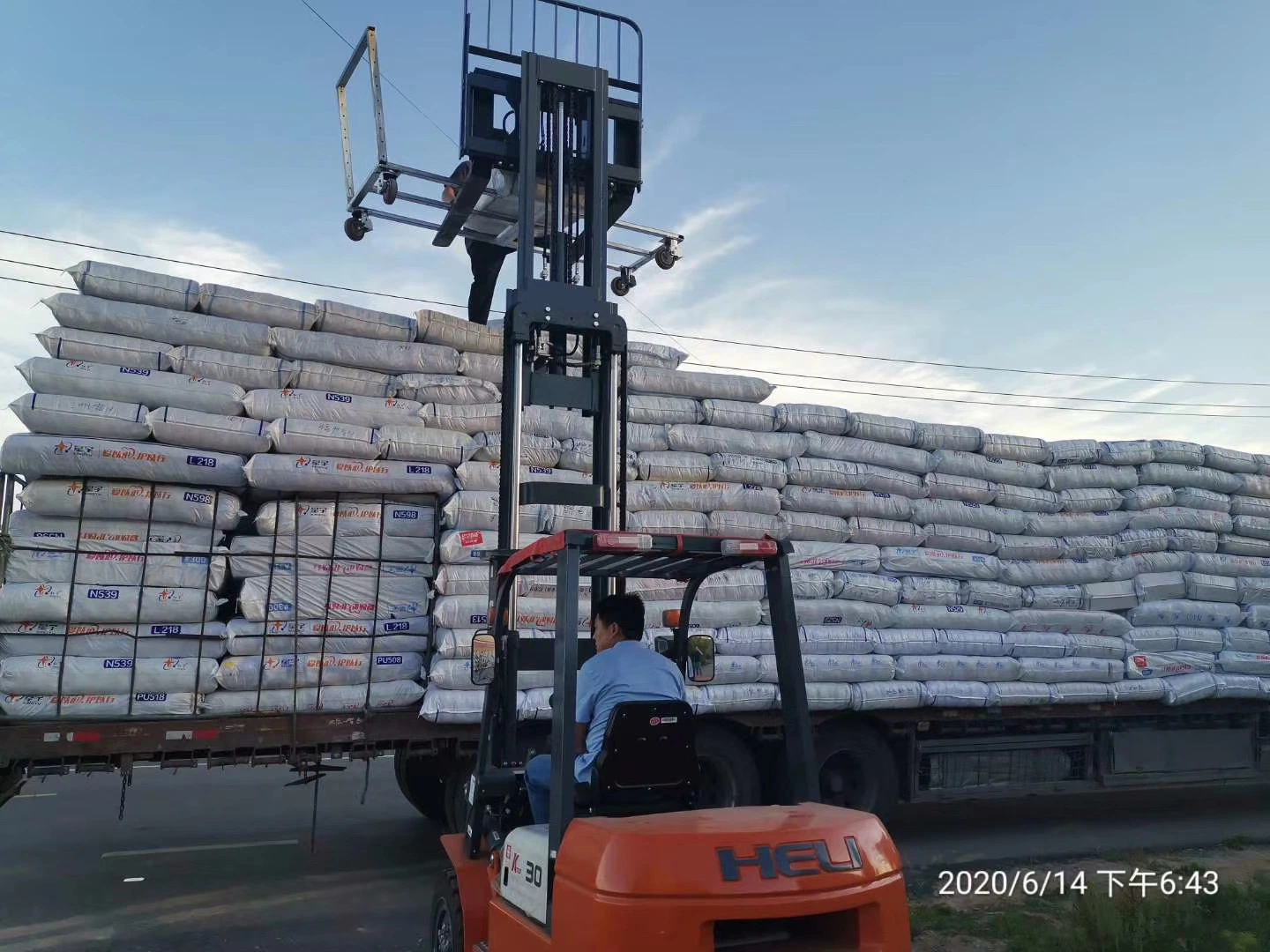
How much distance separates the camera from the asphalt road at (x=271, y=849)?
18.3ft

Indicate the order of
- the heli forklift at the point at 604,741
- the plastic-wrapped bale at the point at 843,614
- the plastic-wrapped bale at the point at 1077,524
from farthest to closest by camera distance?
the plastic-wrapped bale at the point at 1077,524
the plastic-wrapped bale at the point at 843,614
the heli forklift at the point at 604,741

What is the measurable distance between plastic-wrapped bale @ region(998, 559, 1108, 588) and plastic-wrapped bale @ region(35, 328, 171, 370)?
669 centimetres

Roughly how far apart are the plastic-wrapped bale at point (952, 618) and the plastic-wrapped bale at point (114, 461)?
5010mm

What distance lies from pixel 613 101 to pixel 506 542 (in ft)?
9.77

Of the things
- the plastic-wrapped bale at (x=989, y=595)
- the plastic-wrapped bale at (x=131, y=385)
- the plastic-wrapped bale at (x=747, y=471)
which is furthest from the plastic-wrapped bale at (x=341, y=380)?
the plastic-wrapped bale at (x=989, y=595)

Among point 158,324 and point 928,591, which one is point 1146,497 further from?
point 158,324

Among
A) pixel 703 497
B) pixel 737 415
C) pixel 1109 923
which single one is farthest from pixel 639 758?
pixel 737 415

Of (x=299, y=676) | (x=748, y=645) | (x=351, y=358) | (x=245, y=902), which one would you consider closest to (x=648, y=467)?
(x=748, y=645)

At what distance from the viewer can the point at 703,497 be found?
24.8ft

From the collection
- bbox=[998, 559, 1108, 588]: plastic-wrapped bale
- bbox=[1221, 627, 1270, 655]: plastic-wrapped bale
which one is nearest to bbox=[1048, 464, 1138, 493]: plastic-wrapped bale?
bbox=[998, 559, 1108, 588]: plastic-wrapped bale

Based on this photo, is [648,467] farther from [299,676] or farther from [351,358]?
[299,676]

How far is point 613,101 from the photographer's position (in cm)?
599

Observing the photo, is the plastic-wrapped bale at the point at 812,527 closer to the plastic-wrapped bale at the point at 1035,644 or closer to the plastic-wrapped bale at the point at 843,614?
the plastic-wrapped bale at the point at 843,614

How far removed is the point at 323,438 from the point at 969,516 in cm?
531
